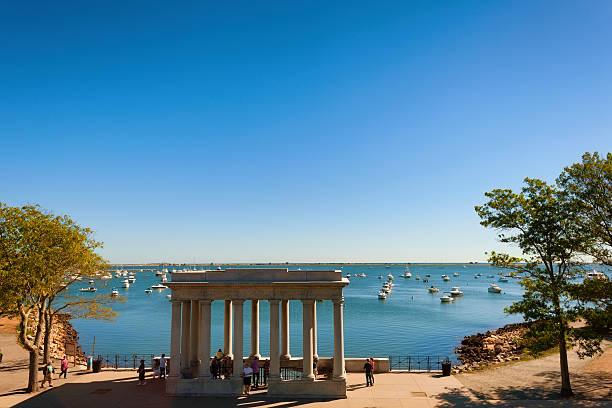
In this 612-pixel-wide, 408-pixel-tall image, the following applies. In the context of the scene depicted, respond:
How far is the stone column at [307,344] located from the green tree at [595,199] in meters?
18.1

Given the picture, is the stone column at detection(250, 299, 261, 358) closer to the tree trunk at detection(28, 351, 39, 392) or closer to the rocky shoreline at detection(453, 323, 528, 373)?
the tree trunk at detection(28, 351, 39, 392)

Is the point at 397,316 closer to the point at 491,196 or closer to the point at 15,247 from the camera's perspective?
the point at 491,196

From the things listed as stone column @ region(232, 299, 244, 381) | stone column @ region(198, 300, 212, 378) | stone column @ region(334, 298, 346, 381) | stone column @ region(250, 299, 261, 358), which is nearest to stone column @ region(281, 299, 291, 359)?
stone column @ region(250, 299, 261, 358)

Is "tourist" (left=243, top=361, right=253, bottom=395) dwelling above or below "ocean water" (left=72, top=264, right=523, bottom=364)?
above

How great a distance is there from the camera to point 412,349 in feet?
194

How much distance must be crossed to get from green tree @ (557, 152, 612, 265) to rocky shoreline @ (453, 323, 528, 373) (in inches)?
671

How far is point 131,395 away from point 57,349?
2906cm

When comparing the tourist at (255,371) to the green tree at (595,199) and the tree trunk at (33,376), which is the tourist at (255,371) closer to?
the tree trunk at (33,376)

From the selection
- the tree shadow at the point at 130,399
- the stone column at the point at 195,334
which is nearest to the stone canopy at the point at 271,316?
the tree shadow at the point at 130,399

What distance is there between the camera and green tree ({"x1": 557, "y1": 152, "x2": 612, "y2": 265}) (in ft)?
79.6

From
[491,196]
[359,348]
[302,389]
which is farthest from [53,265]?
[359,348]

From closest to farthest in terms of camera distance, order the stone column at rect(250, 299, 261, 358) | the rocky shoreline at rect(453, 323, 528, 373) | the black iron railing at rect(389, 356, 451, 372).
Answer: the stone column at rect(250, 299, 261, 358), the rocky shoreline at rect(453, 323, 528, 373), the black iron railing at rect(389, 356, 451, 372)

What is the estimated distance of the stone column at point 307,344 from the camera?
85.6ft

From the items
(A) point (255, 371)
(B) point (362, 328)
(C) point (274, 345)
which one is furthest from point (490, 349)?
(C) point (274, 345)
